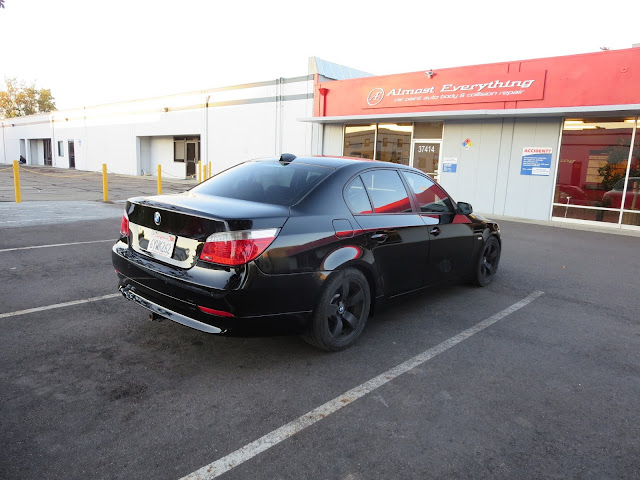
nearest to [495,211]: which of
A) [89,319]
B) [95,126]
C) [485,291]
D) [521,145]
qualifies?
[521,145]

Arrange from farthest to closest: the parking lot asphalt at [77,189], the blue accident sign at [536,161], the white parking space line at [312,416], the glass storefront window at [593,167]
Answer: the parking lot asphalt at [77,189]
the blue accident sign at [536,161]
the glass storefront window at [593,167]
the white parking space line at [312,416]

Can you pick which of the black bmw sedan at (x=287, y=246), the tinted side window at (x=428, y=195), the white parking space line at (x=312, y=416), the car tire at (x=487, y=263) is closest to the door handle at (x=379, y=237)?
the black bmw sedan at (x=287, y=246)

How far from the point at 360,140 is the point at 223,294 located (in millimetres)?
15098

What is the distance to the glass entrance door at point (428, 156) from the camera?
15.5 m

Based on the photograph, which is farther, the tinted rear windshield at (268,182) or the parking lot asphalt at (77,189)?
the parking lot asphalt at (77,189)

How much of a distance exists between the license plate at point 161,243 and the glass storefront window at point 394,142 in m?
13.5

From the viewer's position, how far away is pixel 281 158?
4281mm

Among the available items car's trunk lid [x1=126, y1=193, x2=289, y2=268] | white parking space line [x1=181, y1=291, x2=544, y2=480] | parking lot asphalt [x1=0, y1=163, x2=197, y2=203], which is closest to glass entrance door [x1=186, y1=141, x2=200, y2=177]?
parking lot asphalt [x1=0, y1=163, x2=197, y2=203]

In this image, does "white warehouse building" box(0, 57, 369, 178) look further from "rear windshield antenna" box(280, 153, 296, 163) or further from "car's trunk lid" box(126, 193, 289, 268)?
"car's trunk lid" box(126, 193, 289, 268)

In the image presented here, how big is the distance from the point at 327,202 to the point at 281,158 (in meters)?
0.95

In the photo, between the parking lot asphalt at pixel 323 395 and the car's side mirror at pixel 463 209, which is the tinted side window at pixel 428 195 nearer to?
the car's side mirror at pixel 463 209

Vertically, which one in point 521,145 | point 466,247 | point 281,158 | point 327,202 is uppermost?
point 521,145

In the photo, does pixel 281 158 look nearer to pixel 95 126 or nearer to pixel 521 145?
pixel 521 145

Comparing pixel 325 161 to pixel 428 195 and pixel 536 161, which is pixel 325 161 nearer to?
pixel 428 195
